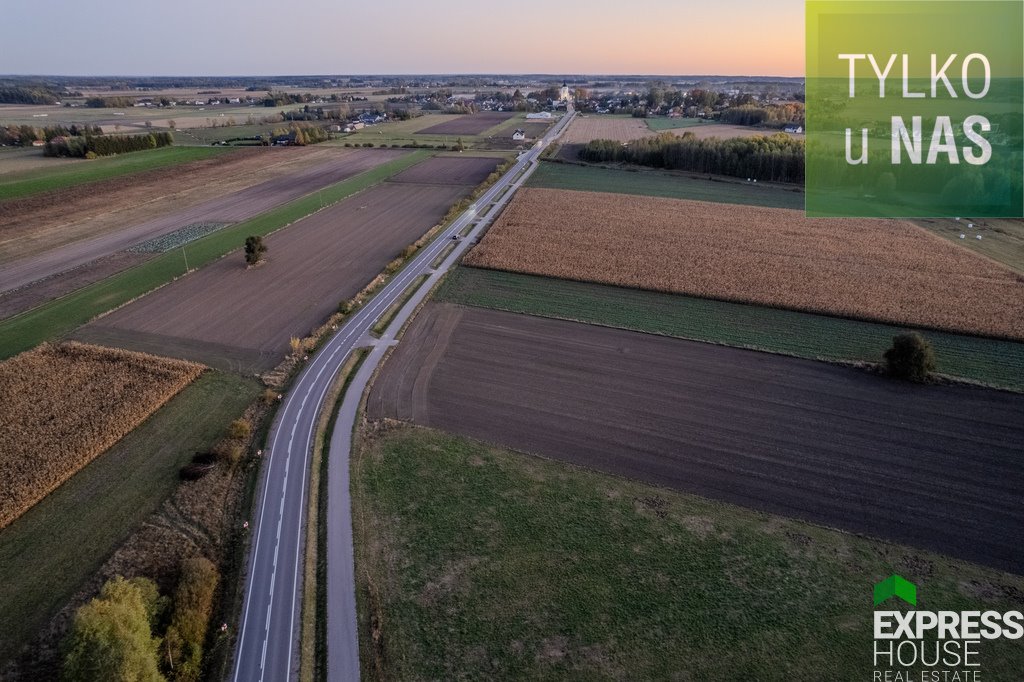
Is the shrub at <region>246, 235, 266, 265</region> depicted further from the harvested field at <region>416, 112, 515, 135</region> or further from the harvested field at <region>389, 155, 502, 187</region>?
the harvested field at <region>416, 112, 515, 135</region>

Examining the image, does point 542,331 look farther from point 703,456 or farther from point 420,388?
point 703,456

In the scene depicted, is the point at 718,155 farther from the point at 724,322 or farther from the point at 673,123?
the point at 673,123

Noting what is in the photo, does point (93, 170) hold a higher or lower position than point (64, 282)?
higher

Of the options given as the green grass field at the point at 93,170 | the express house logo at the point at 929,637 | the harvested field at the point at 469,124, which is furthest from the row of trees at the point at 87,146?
the express house logo at the point at 929,637

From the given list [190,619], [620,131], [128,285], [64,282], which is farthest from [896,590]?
[620,131]

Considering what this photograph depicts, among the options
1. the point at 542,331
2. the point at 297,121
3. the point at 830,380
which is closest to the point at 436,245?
the point at 542,331

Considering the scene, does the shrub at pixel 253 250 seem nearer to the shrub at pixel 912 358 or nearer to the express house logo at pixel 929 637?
the shrub at pixel 912 358
